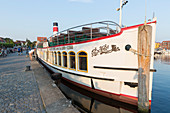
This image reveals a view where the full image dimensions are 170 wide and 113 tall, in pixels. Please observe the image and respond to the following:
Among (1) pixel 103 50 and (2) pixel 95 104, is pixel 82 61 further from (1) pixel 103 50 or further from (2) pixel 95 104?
(2) pixel 95 104

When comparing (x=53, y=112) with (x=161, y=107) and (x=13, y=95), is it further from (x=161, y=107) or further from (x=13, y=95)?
(x=161, y=107)

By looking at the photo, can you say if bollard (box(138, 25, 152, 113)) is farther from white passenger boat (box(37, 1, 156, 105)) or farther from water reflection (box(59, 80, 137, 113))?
water reflection (box(59, 80, 137, 113))

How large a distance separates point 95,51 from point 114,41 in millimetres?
1298

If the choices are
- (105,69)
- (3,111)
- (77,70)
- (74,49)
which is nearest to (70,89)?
(77,70)

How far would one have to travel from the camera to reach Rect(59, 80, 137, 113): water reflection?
5.16 meters

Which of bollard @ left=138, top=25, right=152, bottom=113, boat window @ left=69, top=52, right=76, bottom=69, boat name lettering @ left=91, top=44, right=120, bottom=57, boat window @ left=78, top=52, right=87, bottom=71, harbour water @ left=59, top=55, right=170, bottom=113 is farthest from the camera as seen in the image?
boat window @ left=69, top=52, right=76, bottom=69

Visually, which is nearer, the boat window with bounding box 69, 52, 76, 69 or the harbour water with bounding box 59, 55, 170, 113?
the harbour water with bounding box 59, 55, 170, 113

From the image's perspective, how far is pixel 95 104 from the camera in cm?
578

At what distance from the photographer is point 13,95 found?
5309 mm

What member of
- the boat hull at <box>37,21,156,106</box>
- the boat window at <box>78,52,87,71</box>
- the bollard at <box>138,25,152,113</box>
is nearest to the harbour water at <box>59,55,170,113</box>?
the boat hull at <box>37,21,156,106</box>

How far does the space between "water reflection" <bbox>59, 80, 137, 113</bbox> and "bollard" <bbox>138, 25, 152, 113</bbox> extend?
1018 millimetres

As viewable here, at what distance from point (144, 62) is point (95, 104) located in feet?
12.0

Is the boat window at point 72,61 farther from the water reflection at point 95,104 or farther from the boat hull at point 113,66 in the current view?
the water reflection at point 95,104

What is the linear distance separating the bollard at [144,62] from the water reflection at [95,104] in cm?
102
